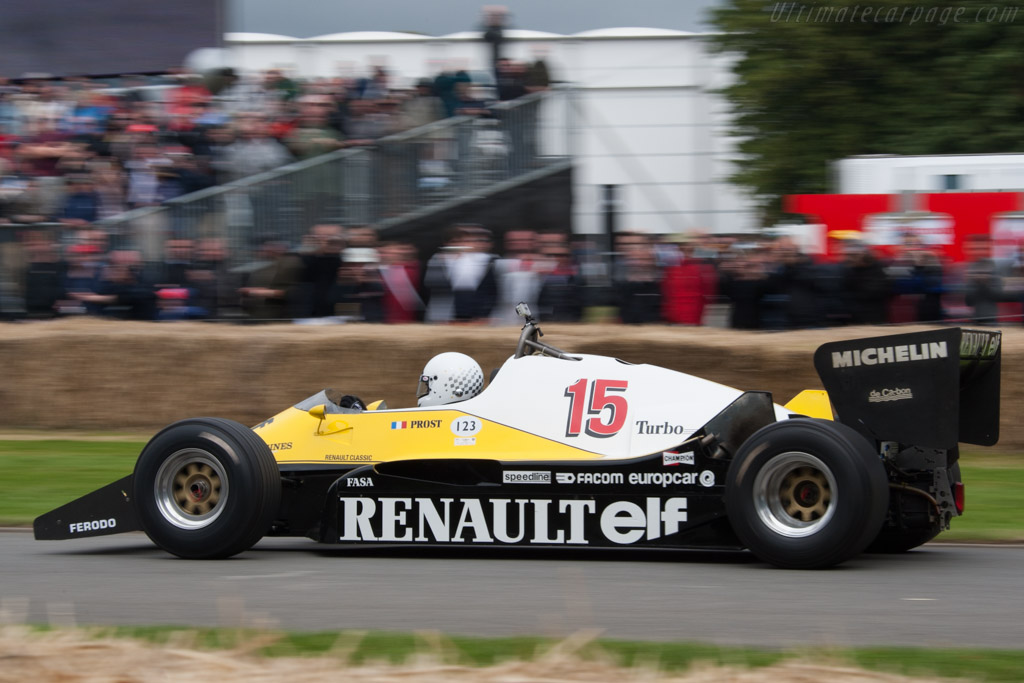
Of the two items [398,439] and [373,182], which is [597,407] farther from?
[373,182]

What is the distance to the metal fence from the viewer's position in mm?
14500

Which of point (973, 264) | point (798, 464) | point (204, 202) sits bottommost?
point (798, 464)

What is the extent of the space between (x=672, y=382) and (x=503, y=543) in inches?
51.0

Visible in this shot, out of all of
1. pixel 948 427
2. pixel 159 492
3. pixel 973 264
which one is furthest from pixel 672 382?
pixel 973 264

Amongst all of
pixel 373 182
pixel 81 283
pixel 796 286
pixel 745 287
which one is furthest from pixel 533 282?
pixel 81 283

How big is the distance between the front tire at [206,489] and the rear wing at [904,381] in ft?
10.0

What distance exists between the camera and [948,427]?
710 cm

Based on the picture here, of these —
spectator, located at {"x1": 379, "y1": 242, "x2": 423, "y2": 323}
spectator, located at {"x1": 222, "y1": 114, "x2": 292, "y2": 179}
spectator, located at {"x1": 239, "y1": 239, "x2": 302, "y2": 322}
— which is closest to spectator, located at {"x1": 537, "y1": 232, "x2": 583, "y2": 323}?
spectator, located at {"x1": 379, "y1": 242, "x2": 423, "y2": 323}

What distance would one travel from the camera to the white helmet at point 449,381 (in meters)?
8.18

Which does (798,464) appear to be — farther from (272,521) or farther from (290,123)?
(290,123)

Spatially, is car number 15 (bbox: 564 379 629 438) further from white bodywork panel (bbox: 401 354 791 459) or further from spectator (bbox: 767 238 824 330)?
spectator (bbox: 767 238 824 330)

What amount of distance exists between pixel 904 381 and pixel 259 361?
290 inches

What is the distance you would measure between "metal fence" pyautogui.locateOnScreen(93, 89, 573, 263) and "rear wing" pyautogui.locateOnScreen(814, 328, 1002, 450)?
8367 millimetres

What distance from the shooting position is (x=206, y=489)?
7.78m
